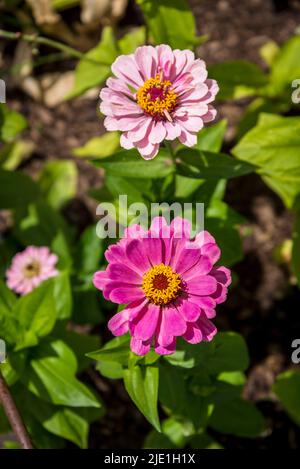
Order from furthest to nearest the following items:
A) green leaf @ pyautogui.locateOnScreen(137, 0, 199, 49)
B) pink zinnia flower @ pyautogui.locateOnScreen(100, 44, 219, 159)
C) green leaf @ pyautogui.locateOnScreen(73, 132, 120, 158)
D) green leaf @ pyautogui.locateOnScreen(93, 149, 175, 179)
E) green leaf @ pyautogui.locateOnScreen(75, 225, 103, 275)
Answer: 1. green leaf @ pyautogui.locateOnScreen(73, 132, 120, 158)
2. green leaf @ pyautogui.locateOnScreen(75, 225, 103, 275)
3. green leaf @ pyautogui.locateOnScreen(137, 0, 199, 49)
4. green leaf @ pyautogui.locateOnScreen(93, 149, 175, 179)
5. pink zinnia flower @ pyautogui.locateOnScreen(100, 44, 219, 159)

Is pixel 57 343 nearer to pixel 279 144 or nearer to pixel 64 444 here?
pixel 64 444

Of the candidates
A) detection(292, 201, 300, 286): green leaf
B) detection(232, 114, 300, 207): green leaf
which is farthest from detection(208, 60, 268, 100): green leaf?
detection(292, 201, 300, 286): green leaf

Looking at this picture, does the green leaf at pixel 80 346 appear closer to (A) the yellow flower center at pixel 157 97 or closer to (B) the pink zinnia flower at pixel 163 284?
(B) the pink zinnia flower at pixel 163 284

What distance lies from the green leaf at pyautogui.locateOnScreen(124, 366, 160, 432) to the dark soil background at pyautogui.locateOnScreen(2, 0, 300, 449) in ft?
3.08

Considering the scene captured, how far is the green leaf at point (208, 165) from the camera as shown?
1735 millimetres

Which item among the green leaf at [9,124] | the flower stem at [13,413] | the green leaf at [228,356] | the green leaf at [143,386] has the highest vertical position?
the green leaf at [9,124]

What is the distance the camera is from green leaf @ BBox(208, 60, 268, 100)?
7.91 feet

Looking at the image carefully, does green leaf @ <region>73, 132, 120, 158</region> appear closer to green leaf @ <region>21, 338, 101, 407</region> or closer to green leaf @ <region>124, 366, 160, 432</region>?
green leaf @ <region>21, 338, 101, 407</region>

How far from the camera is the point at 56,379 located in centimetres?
186

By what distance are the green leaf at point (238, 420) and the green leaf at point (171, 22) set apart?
1226 mm

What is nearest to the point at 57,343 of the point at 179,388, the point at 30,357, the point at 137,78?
the point at 30,357

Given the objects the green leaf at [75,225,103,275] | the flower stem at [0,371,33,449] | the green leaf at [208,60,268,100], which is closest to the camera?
the flower stem at [0,371,33,449]

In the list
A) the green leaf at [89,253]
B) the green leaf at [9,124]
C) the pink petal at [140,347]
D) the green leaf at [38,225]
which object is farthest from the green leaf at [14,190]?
the pink petal at [140,347]

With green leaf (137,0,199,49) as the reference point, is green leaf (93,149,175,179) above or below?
below
